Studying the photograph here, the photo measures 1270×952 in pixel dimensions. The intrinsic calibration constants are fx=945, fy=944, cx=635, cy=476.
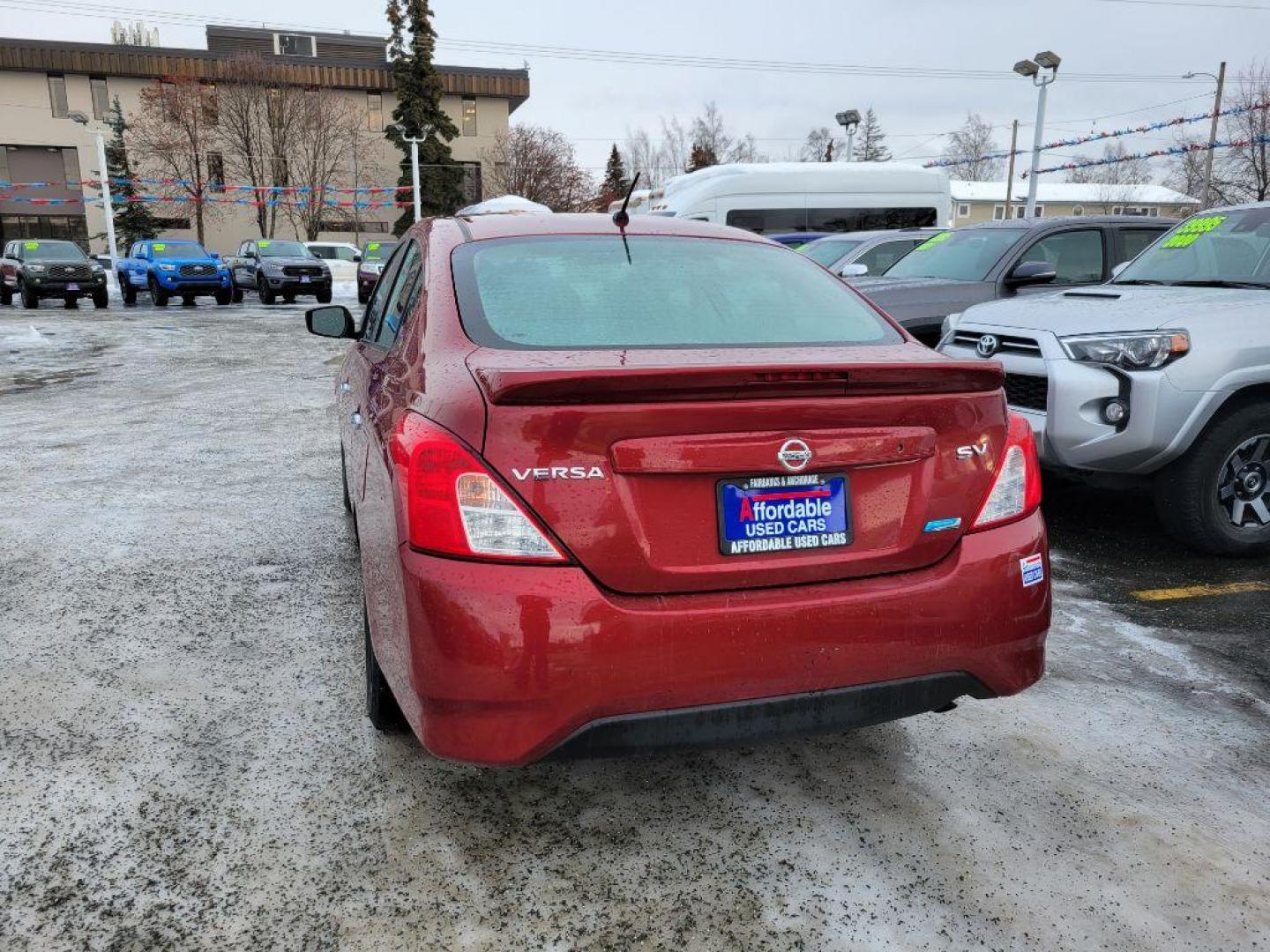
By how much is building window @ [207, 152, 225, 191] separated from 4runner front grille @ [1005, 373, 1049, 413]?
47.8m

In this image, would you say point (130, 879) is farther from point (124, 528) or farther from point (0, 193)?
point (0, 193)

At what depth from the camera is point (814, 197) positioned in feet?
59.6

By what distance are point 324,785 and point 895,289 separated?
21.7 ft

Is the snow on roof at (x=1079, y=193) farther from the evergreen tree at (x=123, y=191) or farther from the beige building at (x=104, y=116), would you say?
the evergreen tree at (x=123, y=191)

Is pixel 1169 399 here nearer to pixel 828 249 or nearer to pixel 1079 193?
pixel 828 249

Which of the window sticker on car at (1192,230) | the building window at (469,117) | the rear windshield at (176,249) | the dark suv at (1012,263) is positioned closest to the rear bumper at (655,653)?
the window sticker on car at (1192,230)

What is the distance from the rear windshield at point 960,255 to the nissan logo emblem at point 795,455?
6.36 m

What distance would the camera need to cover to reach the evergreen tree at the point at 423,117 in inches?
1934

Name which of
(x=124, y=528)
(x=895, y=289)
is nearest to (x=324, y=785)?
(x=124, y=528)

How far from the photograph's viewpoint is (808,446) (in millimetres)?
2166

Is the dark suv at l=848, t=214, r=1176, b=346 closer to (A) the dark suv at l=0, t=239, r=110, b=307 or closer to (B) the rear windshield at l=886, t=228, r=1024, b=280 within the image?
(B) the rear windshield at l=886, t=228, r=1024, b=280

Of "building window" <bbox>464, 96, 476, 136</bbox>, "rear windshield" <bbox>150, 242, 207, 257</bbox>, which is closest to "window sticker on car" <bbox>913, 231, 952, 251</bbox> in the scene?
"rear windshield" <bbox>150, 242, 207, 257</bbox>

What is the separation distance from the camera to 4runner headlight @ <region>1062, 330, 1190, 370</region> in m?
4.45

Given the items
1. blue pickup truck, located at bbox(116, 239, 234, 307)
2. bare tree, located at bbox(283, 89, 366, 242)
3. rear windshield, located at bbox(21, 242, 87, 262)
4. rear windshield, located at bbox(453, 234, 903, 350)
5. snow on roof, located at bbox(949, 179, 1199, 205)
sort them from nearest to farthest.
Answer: rear windshield, located at bbox(453, 234, 903, 350)
rear windshield, located at bbox(21, 242, 87, 262)
blue pickup truck, located at bbox(116, 239, 234, 307)
bare tree, located at bbox(283, 89, 366, 242)
snow on roof, located at bbox(949, 179, 1199, 205)
